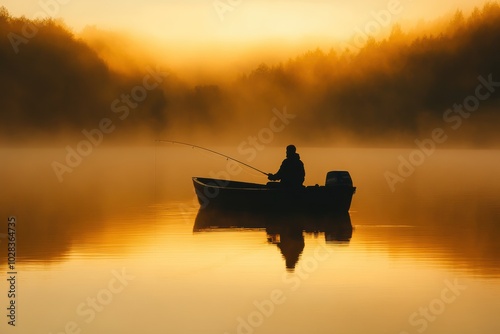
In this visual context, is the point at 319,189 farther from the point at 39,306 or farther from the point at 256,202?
the point at 39,306

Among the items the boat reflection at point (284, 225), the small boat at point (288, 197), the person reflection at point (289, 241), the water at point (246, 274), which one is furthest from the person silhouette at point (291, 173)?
the water at point (246, 274)

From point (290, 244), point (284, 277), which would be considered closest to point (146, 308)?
point (284, 277)

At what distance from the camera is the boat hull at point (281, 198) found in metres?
27.7

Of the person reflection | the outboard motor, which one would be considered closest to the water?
the person reflection

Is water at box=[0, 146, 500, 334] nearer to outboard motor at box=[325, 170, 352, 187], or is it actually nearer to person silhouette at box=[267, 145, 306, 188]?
outboard motor at box=[325, 170, 352, 187]

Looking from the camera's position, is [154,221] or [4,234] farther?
[154,221]

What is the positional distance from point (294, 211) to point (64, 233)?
7133mm

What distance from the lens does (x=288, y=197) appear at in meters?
28.0

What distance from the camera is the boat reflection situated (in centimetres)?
2380

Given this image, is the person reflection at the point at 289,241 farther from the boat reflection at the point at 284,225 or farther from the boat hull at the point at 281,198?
the boat hull at the point at 281,198

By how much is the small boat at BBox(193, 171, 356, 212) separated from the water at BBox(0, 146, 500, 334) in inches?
→ 42.2

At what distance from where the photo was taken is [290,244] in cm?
2292

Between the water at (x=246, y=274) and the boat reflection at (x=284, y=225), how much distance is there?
159 mm

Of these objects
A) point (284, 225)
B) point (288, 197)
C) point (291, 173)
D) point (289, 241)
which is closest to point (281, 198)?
point (288, 197)
